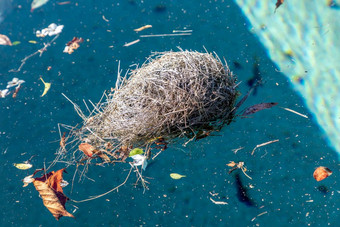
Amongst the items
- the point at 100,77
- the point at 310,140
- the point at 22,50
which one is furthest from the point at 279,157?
the point at 22,50

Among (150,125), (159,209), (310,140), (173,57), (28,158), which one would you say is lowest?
(159,209)

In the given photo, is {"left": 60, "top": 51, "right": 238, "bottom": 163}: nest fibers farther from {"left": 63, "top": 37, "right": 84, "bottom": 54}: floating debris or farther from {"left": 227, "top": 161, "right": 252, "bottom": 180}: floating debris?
{"left": 63, "top": 37, "right": 84, "bottom": 54}: floating debris

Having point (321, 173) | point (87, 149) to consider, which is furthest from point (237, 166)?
point (87, 149)

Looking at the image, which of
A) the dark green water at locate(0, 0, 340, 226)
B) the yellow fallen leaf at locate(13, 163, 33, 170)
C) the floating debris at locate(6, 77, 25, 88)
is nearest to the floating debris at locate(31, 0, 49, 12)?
the dark green water at locate(0, 0, 340, 226)

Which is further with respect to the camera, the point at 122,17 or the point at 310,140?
the point at 122,17

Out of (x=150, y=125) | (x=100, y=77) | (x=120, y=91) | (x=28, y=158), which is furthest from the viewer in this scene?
(x=100, y=77)

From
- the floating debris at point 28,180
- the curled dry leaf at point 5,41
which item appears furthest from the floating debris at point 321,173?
the curled dry leaf at point 5,41

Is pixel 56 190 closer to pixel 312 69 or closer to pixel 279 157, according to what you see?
pixel 279 157
